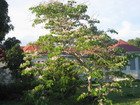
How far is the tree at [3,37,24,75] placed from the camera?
26419 mm

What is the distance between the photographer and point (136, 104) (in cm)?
2177

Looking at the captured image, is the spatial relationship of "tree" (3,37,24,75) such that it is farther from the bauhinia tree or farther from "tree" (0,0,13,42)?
the bauhinia tree

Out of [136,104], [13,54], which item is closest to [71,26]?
[136,104]

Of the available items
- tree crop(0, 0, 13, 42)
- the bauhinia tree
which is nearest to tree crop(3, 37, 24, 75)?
tree crop(0, 0, 13, 42)

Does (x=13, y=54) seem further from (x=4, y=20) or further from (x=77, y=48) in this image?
(x=77, y=48)

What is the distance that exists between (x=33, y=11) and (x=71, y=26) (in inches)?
64.3

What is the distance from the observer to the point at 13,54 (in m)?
26.5

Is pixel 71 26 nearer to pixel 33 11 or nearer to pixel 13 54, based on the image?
pixel 33 11

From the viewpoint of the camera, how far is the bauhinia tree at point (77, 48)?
55.0ft

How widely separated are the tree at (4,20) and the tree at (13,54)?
702 millimetres

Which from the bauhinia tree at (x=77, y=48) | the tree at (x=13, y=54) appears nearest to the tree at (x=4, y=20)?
the tree at (x=13, y=54)

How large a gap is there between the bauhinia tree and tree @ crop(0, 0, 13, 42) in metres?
9.14

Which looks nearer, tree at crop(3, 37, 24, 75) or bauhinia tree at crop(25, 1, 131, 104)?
bauhinia tree at crop(25, 1, 131, 104)

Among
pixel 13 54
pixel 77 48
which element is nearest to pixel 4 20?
pixel 13 54
